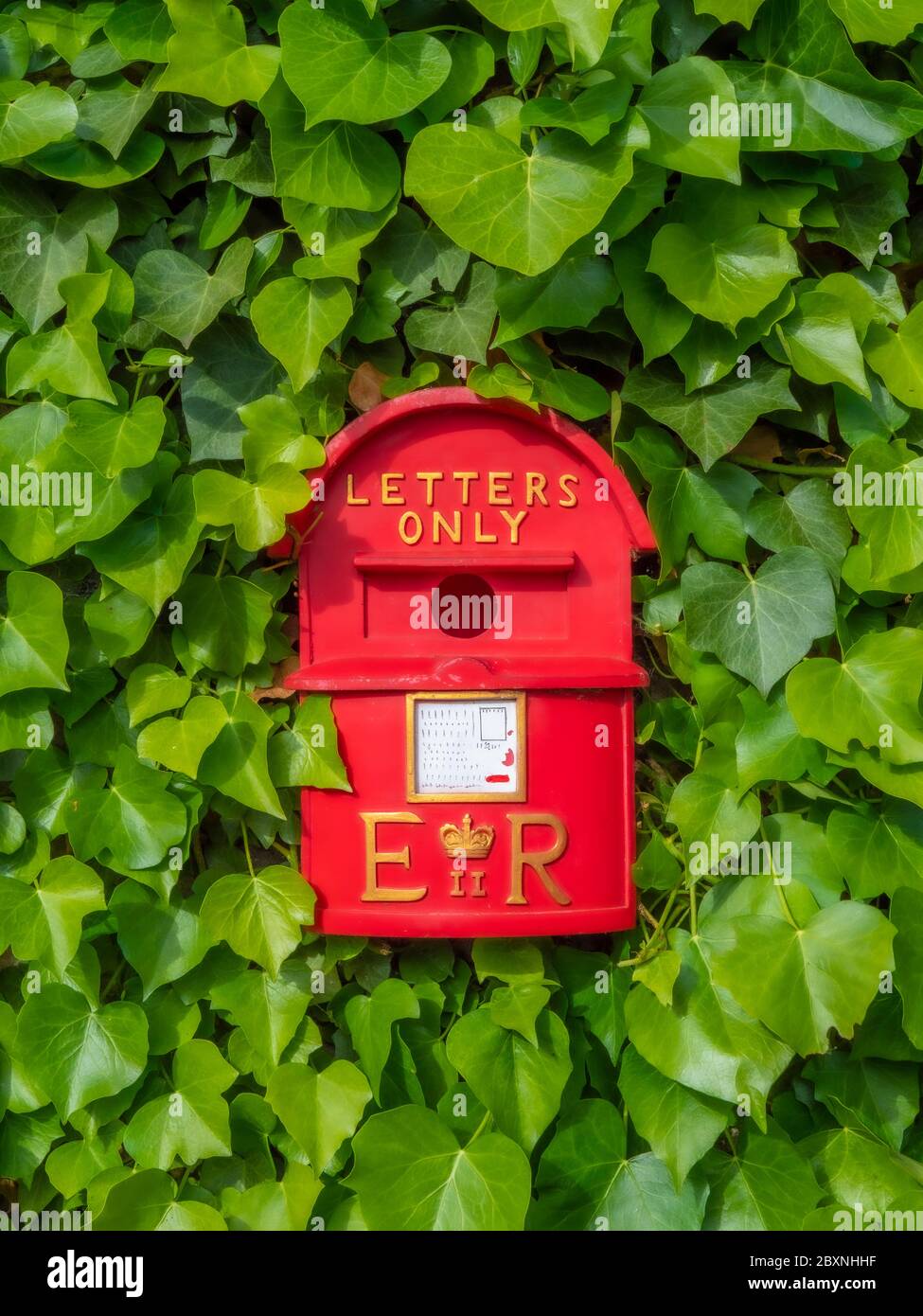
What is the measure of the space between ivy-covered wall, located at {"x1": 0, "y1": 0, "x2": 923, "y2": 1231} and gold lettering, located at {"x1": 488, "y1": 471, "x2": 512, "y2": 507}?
0.35 feet

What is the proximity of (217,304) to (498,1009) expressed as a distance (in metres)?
A: 0.98

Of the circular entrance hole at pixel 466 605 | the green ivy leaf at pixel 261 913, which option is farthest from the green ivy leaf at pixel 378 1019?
the circular entrance hole at pixel 466 605

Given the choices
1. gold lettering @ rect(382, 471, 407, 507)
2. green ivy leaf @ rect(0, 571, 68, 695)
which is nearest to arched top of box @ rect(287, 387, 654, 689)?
A: gold lettering @ rect(382, 471, 407, 507)

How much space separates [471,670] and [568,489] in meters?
0.28

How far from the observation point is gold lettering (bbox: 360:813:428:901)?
1.30 meters

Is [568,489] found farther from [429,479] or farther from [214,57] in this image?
[214,57]

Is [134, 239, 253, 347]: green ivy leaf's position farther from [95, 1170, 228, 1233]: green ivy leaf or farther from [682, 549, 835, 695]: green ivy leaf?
[95, 1170, 228, 1233]: green ivy leaf

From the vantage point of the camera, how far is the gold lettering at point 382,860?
1.30 meters

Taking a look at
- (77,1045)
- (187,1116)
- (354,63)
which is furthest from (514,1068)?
(354,63)

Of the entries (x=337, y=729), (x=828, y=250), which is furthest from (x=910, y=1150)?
(x=828, y=250)

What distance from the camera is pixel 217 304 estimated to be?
1379mm

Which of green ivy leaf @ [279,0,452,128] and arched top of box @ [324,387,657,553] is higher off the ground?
green ivy leaf @ [279,0,452,128]

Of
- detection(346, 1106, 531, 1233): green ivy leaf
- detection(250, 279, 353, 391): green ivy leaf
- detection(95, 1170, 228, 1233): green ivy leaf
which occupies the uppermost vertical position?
detection(250, 279, 353, 391): green ivy leaf

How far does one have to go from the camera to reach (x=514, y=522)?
53.9 inches
